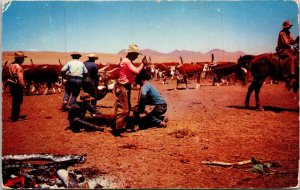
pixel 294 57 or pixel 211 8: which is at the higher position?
pixel 211 8

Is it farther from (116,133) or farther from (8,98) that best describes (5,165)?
(8,98)

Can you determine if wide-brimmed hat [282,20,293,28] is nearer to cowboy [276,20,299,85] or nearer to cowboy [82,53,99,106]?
cowboy [276,20,299,85]

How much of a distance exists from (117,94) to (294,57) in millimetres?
4798

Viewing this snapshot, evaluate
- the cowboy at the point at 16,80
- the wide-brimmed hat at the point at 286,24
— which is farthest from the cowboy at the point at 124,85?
the wide-brimmed hat at the point at 286,24

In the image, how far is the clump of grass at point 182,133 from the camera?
291 inches

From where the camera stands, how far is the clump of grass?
291 inches

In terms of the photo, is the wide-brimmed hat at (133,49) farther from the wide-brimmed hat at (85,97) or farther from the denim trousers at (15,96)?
the denim trousers at (15,96)

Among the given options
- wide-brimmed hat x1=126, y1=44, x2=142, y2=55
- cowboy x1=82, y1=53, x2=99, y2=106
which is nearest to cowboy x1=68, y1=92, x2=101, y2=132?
cowboy x1=82, y1=53, x2=99, y2=106

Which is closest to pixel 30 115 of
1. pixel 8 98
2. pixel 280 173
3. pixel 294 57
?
pixel 8 98

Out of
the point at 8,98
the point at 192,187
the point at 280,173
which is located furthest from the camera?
the point at 8,98

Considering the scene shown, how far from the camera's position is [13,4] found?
706 centimetres

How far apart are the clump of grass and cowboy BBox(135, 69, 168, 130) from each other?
0.56 metres

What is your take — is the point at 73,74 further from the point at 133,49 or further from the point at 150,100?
the point at 150,100

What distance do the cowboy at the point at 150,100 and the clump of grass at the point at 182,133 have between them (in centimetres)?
56
